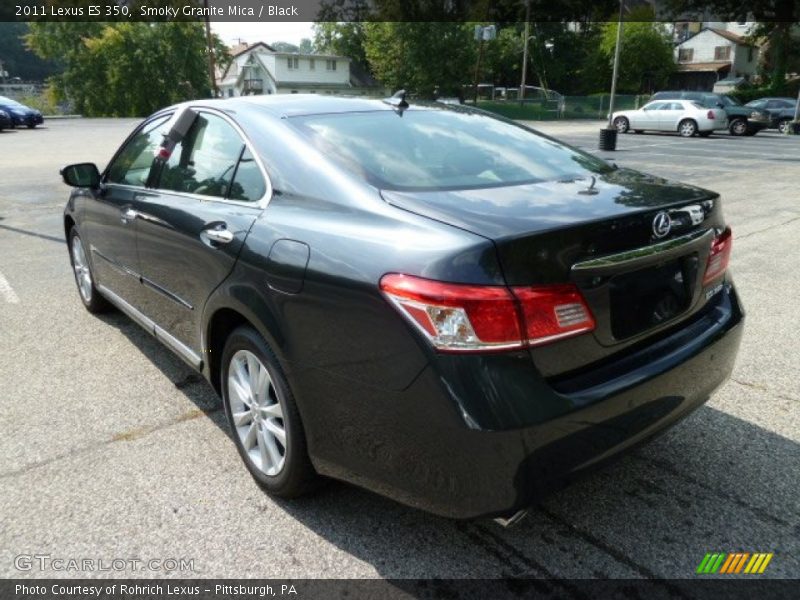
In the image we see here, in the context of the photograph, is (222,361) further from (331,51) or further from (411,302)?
(331,51)

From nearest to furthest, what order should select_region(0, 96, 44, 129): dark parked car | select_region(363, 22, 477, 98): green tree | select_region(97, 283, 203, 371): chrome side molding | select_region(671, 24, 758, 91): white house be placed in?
select_region(97, 283, 203, 371): chrome side molding, select_region(0, 96, 44, 129): dark parked car, select_region(363, 22, 477, 98): green tree, select_region(671, 24, 758, 91): white house

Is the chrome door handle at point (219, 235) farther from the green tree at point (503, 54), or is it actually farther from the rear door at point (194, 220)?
the green tree at point (503, 54)

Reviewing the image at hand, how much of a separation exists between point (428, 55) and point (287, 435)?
59.5 meters

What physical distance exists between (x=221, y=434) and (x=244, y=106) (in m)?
1.57

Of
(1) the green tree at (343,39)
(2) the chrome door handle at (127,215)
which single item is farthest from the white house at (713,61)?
(2) the chrome door handle at (127,215)

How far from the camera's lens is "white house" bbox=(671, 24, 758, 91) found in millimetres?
68125

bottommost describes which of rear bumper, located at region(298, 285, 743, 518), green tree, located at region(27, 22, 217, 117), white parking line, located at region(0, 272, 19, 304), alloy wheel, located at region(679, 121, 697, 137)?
white parking line, located at region(0, 272, 19, 304)

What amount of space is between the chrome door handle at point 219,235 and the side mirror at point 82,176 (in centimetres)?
176

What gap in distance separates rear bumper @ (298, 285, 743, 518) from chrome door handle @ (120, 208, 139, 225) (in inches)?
71.8

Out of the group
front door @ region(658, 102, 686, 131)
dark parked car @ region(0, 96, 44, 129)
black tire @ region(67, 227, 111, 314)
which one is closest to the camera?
black tire @ region(67, 227, 111, 314)

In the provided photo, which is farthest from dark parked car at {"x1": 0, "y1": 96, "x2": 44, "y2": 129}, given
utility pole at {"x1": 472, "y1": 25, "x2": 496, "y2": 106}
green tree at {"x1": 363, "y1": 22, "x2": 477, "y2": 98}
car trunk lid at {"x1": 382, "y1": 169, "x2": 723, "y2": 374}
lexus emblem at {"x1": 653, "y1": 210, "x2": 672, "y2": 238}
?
lexus emblem at {"x1": 653, "y1": 210, "x2": 672, "y2": 238}

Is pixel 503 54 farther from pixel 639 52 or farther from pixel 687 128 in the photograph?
pixel 687 128

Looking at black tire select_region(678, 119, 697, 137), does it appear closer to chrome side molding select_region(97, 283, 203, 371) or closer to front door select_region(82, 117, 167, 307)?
front door select_region(82, 117, 167, 307)

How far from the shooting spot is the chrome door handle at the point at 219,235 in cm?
268
